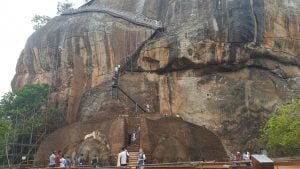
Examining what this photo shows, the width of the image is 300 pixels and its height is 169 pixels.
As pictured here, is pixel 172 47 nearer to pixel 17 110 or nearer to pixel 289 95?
pixel 289 95

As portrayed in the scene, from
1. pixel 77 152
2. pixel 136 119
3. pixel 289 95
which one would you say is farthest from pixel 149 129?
pixel 289 95

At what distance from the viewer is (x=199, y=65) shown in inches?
1427

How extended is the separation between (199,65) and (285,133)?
1118 centimetres

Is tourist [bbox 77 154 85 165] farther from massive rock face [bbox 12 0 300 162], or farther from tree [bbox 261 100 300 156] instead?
tree [bbox 261 100 300 156]

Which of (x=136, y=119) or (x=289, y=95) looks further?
(x=289, y=95)

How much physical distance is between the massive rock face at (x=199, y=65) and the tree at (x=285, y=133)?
4.65 m

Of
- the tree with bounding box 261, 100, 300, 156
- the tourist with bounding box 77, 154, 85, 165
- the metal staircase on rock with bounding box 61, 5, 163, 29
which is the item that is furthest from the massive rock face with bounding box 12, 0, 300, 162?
the tourist with bounding box 77, 154, 85, 165

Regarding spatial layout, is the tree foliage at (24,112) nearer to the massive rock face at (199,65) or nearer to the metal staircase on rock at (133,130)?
the massive rock face at (199,65)

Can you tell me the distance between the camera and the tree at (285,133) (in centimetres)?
2591

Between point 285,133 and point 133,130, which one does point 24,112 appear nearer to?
point 133,130

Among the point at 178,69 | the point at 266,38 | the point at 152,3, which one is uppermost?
the point at 152,3

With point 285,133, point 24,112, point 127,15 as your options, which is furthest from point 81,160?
point 127,15

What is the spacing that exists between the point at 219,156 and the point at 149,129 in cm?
485

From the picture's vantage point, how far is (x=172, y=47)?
3678 cm
